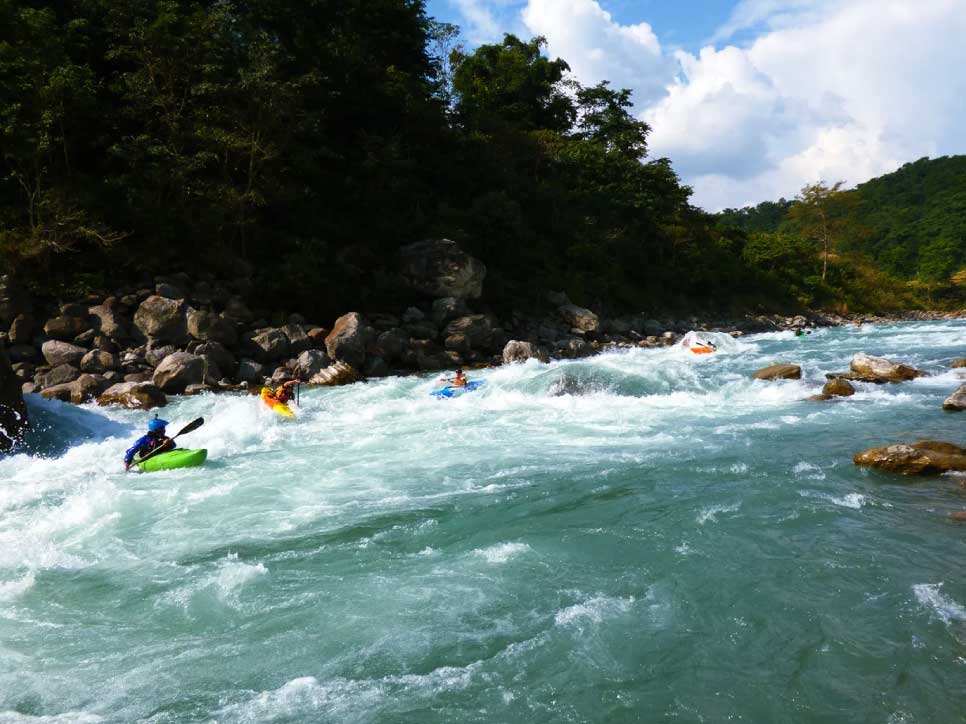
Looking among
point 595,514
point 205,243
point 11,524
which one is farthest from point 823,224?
point 11,524

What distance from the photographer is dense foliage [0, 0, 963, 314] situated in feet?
50.8

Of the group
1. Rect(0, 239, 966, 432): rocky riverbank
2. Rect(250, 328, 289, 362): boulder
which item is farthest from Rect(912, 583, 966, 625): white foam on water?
Rect(250, 328, 289, 362): boulder

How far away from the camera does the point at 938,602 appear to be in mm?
4004

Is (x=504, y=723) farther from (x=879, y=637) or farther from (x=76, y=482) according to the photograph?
(x=76, y=482)

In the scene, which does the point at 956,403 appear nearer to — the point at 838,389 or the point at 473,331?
the point at 838,389

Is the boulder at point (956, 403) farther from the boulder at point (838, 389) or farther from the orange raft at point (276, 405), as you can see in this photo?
the orange raft at point (276, 405)

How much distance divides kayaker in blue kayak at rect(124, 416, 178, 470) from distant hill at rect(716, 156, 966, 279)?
148ft

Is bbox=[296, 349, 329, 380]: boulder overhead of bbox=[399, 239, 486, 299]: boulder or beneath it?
beneath

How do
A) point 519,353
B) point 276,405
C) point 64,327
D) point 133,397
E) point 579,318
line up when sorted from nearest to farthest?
point 276,405
point 133,397
point 64,327
point 519,353
point 579,318

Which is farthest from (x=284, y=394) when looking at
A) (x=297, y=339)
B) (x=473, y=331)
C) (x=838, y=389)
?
(x=838, y=389)

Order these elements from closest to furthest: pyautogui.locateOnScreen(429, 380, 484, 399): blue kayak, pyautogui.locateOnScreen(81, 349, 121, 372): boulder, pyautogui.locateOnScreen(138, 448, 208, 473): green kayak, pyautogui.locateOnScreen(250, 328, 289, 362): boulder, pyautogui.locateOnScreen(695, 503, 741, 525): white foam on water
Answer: pyautogui.locateOnScreen(695, 503, 741, 525): white foam on water → pyautogui.locateOnScreen(138, 448, 208, 473): green kayak → pyautogui.locateOnScreen(429, 380, 484, 399): blue kayak → pyautogui.locateOnScreen(81, 349, 121, 372): boulder → pyautogui.locateOnScreen(250, 328, 289, 362): boulder

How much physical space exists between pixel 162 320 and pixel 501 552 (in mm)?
12269

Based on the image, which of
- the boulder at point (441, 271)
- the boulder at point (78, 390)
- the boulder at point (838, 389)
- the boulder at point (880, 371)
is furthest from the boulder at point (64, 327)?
the boulder at point (880, 371)

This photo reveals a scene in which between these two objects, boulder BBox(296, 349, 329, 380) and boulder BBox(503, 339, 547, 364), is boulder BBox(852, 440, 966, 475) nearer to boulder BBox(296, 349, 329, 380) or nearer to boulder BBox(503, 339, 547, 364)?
boulder BBox(503, 339, 547, 364)
